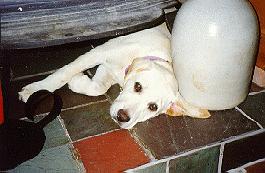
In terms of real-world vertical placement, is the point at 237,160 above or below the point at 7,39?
below

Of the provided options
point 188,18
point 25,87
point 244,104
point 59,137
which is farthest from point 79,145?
point 244,104

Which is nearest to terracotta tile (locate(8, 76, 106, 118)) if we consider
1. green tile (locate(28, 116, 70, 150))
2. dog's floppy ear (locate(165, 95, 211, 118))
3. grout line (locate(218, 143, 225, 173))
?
green tile (locate(28, 116, 70, 150))

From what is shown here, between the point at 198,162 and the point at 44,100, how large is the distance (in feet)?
3.69

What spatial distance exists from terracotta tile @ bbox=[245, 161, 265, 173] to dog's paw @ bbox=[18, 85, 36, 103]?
155cm

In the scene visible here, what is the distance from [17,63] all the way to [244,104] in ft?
6.10

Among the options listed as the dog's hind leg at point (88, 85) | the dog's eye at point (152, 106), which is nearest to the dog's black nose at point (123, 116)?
the dog's eye at point (152, 106)

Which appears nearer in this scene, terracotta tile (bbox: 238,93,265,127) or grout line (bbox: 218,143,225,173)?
grout line (bbox: 218,143,225,173)

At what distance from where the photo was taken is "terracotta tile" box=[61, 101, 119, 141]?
2.20m

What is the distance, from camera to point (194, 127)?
7.52 feet

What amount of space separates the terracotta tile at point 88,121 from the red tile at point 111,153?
0.07 m

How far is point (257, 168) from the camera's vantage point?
2375 mm

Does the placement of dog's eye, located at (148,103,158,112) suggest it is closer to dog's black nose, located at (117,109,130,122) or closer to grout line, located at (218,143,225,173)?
dog's black nose, located at (117,109,130,122)

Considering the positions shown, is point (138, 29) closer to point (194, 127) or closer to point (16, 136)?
point (194, 127)

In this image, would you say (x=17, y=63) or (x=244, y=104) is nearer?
(x=244, y=104)
